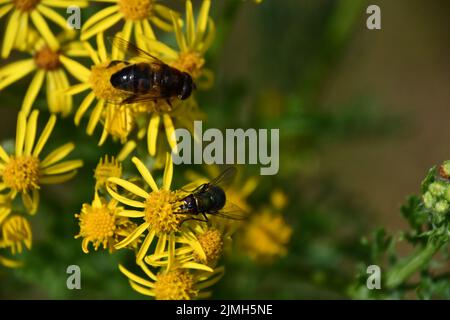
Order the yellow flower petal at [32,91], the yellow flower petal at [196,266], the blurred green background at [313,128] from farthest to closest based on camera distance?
the blurred green background at [313,128], the yellow flower petal at [32,91], the yellow flower petal at [196,266]

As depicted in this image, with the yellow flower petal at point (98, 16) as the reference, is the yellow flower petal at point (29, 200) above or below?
below

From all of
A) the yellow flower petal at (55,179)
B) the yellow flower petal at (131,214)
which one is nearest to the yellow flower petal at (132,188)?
the yellow flower petal at (131,214)

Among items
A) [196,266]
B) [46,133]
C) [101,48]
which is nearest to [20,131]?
[46,133]

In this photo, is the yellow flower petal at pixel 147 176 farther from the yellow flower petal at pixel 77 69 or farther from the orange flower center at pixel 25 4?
the orange flower center at pixel 25 4

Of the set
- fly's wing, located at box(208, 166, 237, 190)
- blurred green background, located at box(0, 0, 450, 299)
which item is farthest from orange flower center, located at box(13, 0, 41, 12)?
fly's wing, located at box(208, 166, 237, 190)

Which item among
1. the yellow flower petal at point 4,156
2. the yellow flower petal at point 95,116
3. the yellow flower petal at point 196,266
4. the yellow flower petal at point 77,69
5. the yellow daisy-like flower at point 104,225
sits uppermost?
the yellow flower petal at point 77,69

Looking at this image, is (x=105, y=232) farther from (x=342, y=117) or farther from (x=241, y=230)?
(x=342, y=117)
